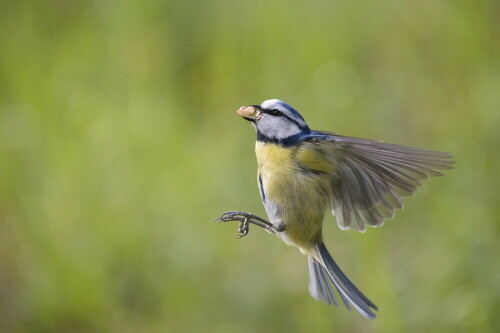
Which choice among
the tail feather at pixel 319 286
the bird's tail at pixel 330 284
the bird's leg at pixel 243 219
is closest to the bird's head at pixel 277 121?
the bird's leg at pixel 243 219

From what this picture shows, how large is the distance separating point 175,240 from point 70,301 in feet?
2.20

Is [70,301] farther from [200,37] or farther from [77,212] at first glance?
[200,37]

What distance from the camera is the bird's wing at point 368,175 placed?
2414 mm

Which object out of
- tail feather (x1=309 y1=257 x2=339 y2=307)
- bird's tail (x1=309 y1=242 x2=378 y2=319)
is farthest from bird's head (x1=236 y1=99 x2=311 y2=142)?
tail feather (x1=309 y1=257 x2=339 y2=307)

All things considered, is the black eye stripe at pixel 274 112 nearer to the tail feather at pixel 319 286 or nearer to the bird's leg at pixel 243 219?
the bird's leg at pixel 243 219

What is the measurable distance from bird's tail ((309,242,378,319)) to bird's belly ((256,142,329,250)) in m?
0.15

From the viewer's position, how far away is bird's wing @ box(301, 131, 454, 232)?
7.92ft

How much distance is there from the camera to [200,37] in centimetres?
565

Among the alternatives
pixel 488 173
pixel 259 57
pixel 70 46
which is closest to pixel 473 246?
pixel 488 173

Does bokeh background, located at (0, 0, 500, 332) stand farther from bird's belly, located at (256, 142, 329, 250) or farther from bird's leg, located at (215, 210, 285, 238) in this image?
bird's leg, located at (215, 210, 285, 238)

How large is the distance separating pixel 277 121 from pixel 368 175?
0.39 metres

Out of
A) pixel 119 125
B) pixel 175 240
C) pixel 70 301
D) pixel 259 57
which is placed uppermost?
pixel 259 57

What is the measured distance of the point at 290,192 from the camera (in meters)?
2.72

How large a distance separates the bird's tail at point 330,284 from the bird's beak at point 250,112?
0.65 meters
